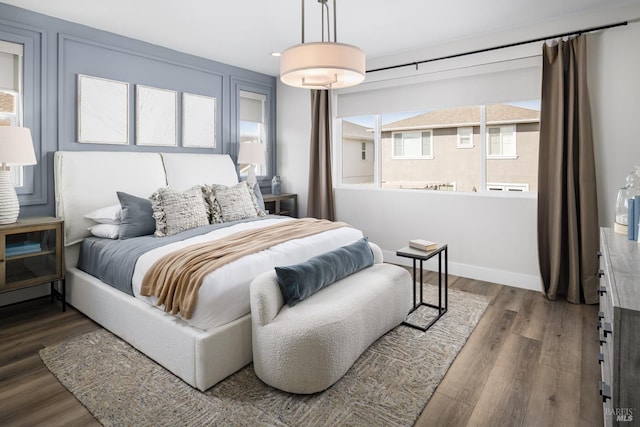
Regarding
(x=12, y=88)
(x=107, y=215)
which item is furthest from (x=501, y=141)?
(x=12, y=88)

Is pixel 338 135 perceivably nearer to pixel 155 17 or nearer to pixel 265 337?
pixel 155 17

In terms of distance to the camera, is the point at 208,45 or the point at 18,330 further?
the point at 208,45

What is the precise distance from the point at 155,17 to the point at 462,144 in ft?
10.7

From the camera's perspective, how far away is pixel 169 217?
10.2ft

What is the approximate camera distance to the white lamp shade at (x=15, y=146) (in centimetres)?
273

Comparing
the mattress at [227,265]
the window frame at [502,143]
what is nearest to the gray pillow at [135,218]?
the mattress at [227,265]

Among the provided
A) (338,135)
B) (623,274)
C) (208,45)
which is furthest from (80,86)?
(623,274)

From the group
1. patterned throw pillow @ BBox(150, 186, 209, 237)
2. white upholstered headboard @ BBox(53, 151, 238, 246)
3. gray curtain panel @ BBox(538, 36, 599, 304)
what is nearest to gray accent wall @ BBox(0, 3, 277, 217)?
white upholstered headboard @ BBox(53, 151, 238, 246)

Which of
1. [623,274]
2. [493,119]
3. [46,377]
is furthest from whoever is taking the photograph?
[493,119]

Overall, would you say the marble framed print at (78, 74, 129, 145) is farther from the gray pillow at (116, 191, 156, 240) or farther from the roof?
the roof

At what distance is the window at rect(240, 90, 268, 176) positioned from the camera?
506 cm

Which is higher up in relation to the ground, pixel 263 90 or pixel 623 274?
pixel 263 90

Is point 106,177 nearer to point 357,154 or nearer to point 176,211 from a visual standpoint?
point 176,211

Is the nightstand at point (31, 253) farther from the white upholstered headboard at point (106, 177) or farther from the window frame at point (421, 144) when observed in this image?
the window frame at point (421, 144)
